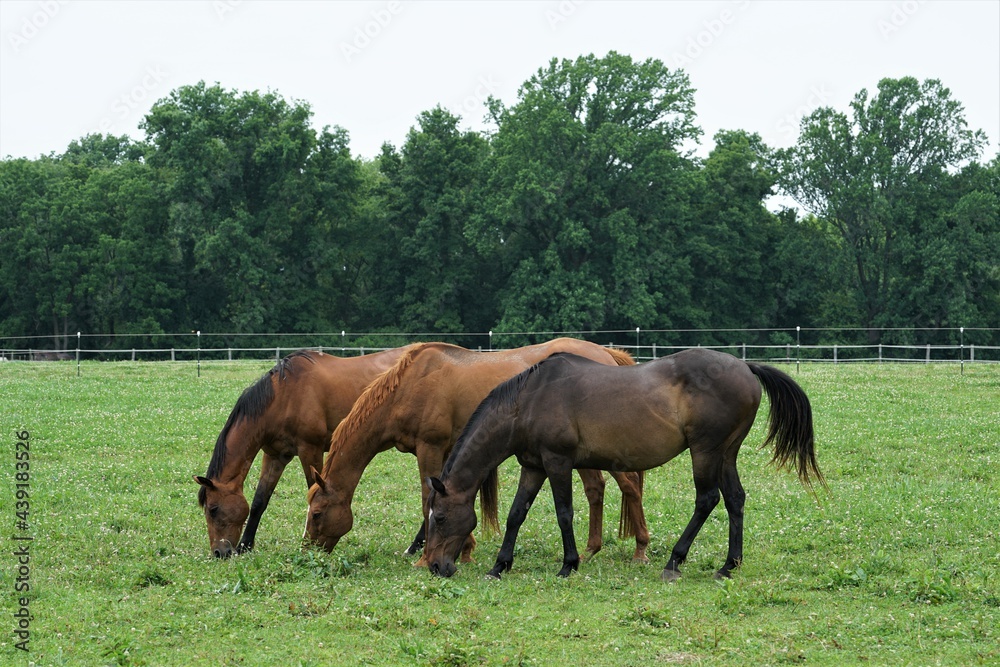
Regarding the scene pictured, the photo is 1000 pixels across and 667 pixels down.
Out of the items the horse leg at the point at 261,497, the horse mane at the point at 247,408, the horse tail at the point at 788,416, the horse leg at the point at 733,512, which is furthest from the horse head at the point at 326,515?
the horse tail at the point at 788,416

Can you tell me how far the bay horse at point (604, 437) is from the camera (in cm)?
853

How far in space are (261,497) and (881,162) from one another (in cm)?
4515

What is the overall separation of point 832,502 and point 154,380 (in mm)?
22030

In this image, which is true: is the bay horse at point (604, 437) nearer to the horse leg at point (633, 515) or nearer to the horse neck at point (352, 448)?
the horse leg at point (633, 515)

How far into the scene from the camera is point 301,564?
8.65m

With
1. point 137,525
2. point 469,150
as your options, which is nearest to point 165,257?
point 469,150

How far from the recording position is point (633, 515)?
9.45 m

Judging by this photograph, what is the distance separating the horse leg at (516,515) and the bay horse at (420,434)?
727 mm

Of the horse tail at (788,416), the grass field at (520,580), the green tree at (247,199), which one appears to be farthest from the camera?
the green tree at (247,199)

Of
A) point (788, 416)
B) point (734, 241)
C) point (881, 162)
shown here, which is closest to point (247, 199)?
point (734, 241)

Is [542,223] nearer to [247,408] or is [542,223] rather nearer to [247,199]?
[247,199]

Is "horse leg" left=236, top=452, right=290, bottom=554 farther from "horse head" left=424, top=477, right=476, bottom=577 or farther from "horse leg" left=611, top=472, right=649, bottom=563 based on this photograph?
"horse leg" left=611, top=472, right=649, bottom=563

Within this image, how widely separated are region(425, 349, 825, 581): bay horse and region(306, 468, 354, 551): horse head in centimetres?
101

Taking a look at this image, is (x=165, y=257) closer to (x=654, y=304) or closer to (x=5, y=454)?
(x=654, y=304)
